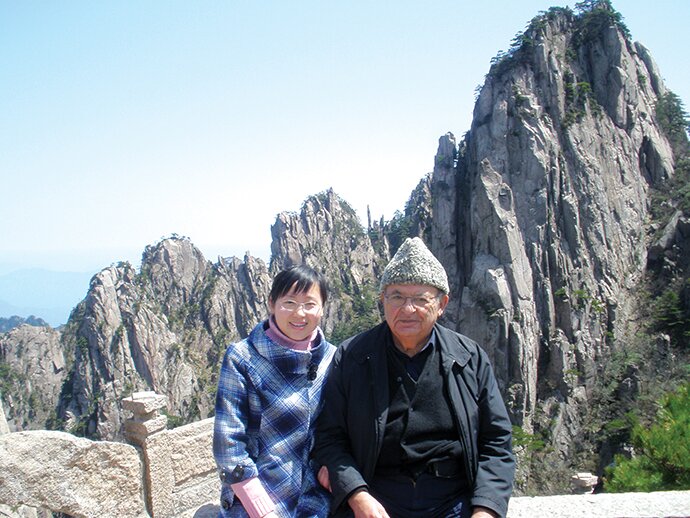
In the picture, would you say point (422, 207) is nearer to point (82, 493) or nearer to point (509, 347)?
point (509, 347)

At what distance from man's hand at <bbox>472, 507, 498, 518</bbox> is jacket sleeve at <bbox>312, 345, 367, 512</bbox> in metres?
0.60

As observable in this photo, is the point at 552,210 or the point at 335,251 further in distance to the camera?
the point at 335,251

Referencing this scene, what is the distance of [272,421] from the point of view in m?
3.11

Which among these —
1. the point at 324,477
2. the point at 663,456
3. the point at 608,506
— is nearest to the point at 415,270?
the point at 324,477

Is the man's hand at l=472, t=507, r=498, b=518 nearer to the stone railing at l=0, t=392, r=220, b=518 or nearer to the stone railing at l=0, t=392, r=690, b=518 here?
the stone railing at l=0, t=392, r=690, b=518

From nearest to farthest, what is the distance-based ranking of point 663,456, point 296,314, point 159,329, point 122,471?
1. point 296,314
2. point 663,456
3. point 122,471
4. point 159,329

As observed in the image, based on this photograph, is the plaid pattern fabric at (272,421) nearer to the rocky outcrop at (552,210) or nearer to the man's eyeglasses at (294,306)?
the man's eyeglasses at (294,306)

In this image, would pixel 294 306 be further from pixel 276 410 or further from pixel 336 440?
pixel 336 440

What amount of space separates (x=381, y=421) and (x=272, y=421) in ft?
2.05

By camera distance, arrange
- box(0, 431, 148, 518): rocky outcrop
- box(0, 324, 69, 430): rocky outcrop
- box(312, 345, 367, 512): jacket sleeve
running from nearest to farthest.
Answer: box(312, 345, 367, 512): jacket sleeve
box(0, 431, 148, 518): rocky outcrop
box(0, 324, 69, 430): rocky outcrop

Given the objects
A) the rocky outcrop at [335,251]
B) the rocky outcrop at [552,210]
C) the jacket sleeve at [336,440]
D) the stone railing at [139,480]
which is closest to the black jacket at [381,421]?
the jacket sleeve at [336,440]

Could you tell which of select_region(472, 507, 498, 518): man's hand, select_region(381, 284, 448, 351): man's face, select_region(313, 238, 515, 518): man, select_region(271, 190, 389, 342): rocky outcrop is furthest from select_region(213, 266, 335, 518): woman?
select_region(271, 190, 389, 342): rocky outcrop

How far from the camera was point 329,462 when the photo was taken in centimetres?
302

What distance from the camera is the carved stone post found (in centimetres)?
476
